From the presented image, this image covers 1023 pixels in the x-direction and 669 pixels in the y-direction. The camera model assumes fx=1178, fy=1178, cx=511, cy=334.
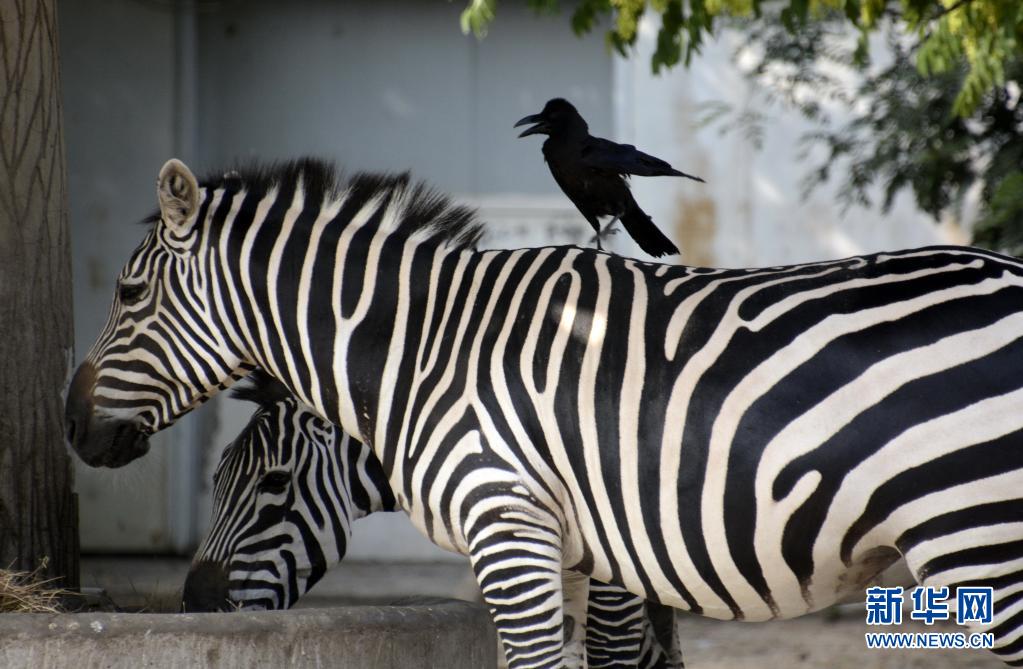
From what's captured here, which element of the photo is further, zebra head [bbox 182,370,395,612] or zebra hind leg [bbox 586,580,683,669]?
zebra hind leg [bbox 586,580,683,669]

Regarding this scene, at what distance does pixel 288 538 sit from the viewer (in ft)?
12.1

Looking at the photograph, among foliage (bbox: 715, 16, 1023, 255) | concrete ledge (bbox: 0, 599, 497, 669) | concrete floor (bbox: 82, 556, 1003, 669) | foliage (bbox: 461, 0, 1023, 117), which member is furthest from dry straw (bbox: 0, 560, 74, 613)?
foliage (bbox: 715, 16, 1023, 255)

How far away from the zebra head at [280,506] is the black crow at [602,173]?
1.13 meters

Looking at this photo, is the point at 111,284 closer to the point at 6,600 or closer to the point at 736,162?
the point at 736,162

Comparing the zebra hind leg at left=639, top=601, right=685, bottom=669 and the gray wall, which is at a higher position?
the gray wall

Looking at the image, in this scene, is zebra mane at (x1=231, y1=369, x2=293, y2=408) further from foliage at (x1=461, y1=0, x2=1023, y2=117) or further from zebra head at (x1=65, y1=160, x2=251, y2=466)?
Answer: foliage at (x1=461, y1=0, x2=1023, y2=117)

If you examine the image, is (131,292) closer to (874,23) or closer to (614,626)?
(614,626)

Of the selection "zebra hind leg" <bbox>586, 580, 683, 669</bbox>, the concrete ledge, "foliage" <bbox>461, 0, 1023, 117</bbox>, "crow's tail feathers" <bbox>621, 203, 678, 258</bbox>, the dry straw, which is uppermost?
"foliage" <bbox>461, 0, 1023, 117</bbox>

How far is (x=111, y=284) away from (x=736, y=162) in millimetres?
4837

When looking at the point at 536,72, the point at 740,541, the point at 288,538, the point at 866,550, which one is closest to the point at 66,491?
the point at 288,538

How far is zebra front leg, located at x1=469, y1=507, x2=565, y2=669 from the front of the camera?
2.78m

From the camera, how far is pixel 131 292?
3.24 meters

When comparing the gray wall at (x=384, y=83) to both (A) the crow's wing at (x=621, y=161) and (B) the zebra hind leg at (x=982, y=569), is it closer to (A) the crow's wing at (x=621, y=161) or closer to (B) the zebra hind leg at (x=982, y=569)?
(A) the crow's wing at (x=621, y=161)

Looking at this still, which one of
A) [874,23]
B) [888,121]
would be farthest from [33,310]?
[888,121]
